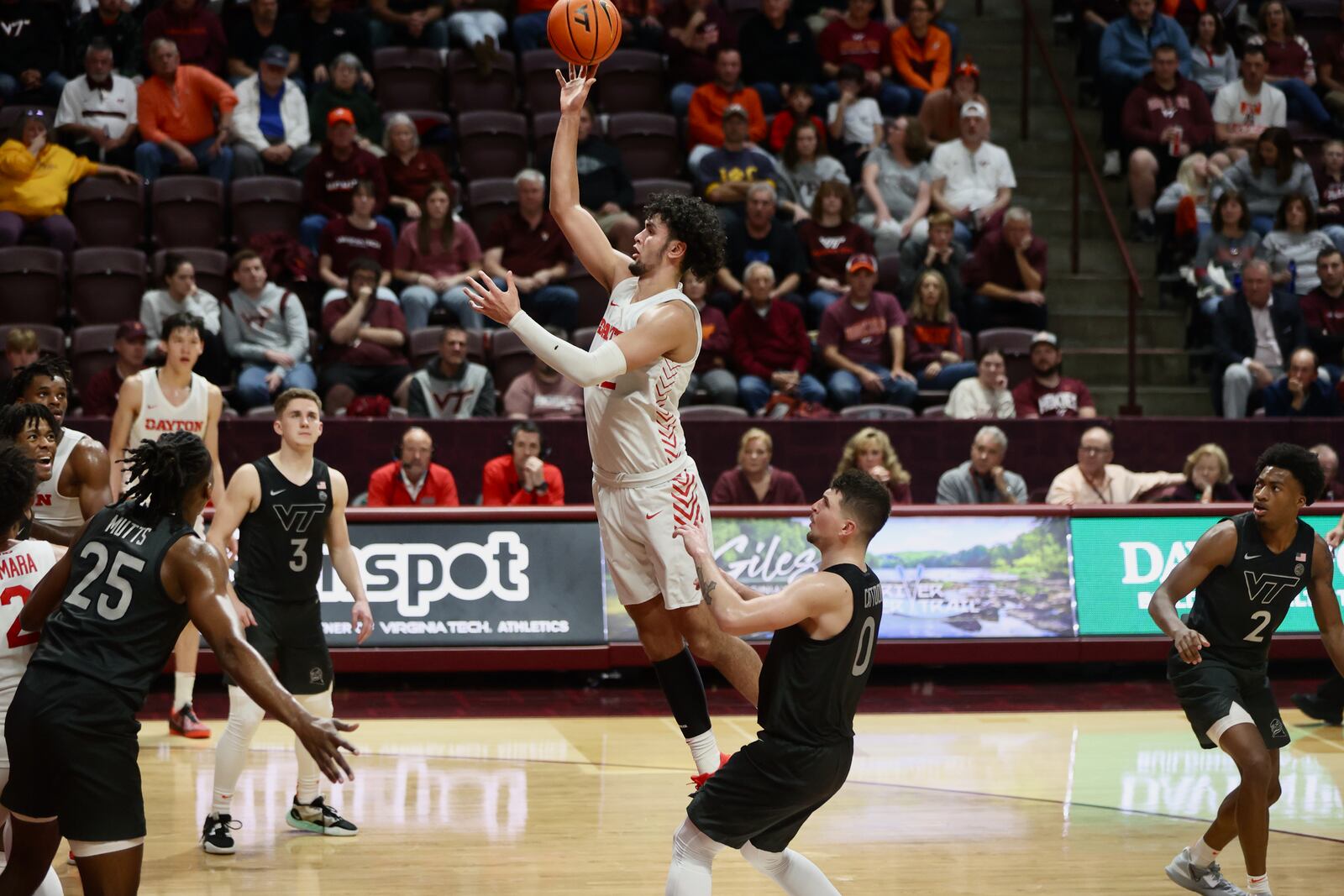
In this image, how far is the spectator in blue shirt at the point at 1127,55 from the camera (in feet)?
47.4

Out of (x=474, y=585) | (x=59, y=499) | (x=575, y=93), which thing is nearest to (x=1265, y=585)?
(x=575, y=93)

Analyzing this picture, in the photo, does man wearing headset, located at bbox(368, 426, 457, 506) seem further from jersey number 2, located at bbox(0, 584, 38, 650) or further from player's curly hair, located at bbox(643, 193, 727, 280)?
jersey number 2, located at bbox(0, 584, 38, 650)

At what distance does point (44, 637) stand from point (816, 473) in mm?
7173

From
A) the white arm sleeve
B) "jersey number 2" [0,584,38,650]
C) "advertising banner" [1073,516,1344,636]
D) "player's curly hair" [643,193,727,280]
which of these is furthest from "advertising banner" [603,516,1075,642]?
"jersey number 2" [0,584,38,650]

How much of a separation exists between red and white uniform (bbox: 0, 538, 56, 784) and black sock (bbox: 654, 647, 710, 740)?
210 centimetres

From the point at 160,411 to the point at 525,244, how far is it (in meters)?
4.58

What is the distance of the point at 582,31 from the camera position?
5.87 metres

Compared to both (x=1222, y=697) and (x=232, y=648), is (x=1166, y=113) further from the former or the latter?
(x=232, y=648)

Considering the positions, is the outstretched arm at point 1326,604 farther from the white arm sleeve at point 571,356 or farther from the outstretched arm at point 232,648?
the outstretched arm at point 232,648

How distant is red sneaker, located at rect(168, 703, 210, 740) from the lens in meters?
8.27

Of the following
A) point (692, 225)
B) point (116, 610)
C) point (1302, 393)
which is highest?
point (692, 225)

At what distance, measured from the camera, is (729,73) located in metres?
13.3

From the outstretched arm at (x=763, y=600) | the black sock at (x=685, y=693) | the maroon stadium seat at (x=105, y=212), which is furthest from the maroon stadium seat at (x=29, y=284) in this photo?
the outstretched arm at (x=763, y=600)

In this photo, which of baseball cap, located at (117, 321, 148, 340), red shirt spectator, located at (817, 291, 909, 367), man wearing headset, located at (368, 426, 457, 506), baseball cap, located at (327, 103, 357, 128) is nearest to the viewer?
man wearing headset, located at (368, 426, 457, 506)
